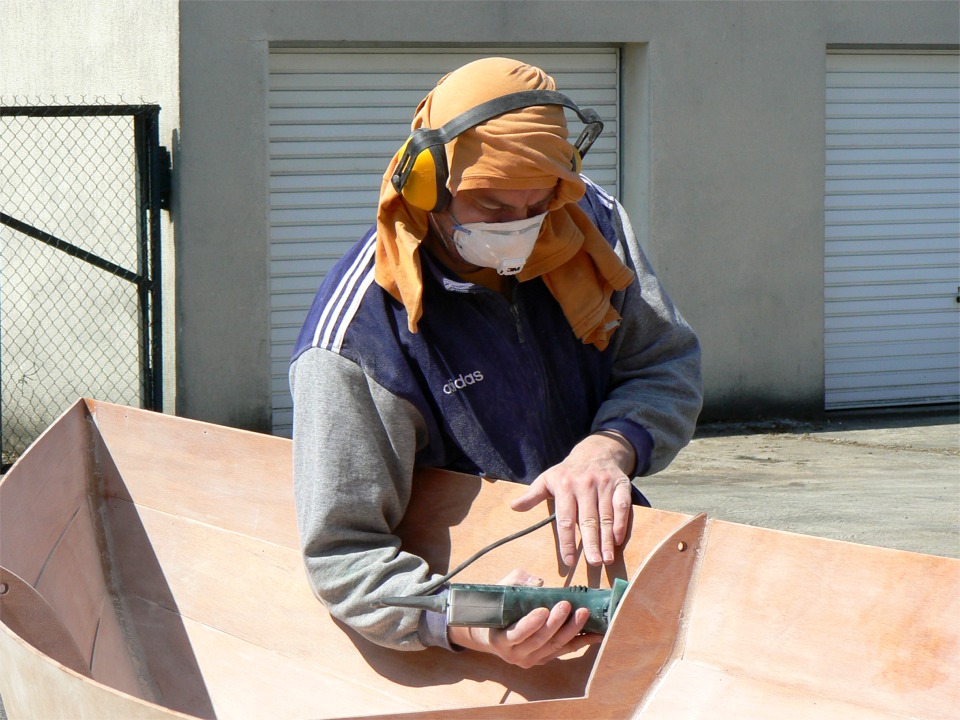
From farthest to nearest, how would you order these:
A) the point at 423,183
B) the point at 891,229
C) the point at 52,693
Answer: the point at 891,229, the point at 423,183, the point at 52,693

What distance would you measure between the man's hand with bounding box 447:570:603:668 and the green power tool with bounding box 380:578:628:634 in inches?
0.7

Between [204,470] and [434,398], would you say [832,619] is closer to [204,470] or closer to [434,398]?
[434,398]

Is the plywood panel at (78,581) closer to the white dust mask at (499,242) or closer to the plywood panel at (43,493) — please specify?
the plywood panel at (43,493)

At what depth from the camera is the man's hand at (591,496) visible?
2.30m

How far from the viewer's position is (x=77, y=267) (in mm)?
8398

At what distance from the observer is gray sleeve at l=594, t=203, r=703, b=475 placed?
8.30 feet

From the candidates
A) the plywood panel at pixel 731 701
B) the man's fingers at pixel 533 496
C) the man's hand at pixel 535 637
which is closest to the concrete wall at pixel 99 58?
the man's fingers at pixel 533 496

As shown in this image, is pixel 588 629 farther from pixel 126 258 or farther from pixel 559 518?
pixel 126 258

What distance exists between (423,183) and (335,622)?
1.12 m

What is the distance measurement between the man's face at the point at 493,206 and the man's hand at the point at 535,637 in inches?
29.7

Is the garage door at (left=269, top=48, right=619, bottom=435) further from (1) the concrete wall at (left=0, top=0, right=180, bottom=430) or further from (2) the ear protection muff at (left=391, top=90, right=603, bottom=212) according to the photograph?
(2) the ear protection muff at (left=391, top=90, right=603, bottom=212)

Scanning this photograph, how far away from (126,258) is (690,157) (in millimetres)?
4085

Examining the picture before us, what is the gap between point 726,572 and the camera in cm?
228

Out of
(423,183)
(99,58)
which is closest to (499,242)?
(423,183)
